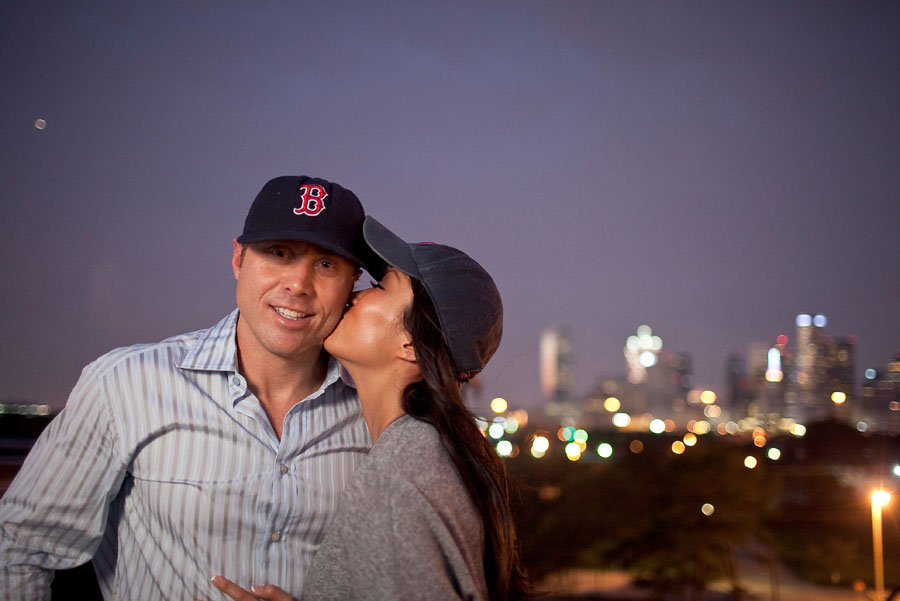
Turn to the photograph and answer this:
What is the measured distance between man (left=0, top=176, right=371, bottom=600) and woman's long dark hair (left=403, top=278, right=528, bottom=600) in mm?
350

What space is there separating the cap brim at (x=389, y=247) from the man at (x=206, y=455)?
3.4 inches

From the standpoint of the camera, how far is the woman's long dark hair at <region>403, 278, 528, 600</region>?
229 centimetres

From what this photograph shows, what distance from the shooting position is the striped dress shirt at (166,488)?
7.44 feet

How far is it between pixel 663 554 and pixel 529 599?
36.4m

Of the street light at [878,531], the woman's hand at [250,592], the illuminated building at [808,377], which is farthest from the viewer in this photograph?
the illuminated building at [808,377]

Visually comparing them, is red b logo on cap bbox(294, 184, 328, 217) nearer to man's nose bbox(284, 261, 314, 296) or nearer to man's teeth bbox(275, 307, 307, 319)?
man's nose bbox(284, 261, 314, 296)

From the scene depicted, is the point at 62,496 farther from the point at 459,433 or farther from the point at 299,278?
the point at 459,433

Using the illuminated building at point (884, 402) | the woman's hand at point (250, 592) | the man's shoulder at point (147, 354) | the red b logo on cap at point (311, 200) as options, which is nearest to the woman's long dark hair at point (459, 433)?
the red b logo on cap at point (311, 200)

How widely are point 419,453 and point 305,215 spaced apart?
2.83 ft

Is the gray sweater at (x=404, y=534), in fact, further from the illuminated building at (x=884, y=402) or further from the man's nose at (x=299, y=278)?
the illuminated building at (x=884, y=402)

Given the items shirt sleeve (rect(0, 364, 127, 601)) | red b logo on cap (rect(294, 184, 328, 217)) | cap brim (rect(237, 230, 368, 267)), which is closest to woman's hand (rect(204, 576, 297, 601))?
shirt sleeve (rect(0, 364, 127, 601))

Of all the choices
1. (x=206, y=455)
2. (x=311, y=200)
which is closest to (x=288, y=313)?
(x=311, y=200)

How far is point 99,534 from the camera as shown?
2344 millimetres

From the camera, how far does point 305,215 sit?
2.43 metres
